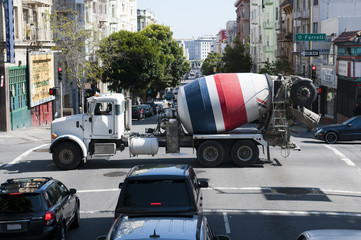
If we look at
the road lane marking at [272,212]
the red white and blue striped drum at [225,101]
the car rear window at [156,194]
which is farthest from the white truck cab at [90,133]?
the car rear window at [156,194]

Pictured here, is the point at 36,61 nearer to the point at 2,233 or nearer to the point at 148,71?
the point at 148,71

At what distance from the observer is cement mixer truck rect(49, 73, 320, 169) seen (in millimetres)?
23609

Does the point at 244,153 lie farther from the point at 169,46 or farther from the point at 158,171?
the point at 169,46

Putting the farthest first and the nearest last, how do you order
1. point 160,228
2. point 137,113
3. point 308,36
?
point 137,113 < point 308,36 < point 160,228

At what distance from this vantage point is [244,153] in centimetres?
2438

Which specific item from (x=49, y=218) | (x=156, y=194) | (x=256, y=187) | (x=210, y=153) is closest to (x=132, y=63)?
(x=210, y=153)

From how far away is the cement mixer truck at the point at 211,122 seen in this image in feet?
77.5

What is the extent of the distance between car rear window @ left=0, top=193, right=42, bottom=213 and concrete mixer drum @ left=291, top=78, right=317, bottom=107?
14097mm

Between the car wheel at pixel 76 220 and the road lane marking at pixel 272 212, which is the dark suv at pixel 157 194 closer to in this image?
the car wheel at pixel 76 220

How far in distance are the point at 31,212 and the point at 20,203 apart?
0.32m

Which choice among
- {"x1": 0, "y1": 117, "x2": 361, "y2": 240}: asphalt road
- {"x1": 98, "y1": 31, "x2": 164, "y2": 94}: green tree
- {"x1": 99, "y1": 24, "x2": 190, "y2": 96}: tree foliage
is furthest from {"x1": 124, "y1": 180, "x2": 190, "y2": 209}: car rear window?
{"x1": 98, "y1": 31, "x2": 164, "y2": 94}: green tree

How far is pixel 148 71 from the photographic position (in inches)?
2697

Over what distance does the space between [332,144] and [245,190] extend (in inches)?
544

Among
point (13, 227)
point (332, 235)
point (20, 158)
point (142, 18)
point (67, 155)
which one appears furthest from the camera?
point (142, 18)
